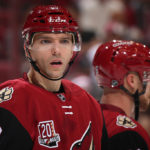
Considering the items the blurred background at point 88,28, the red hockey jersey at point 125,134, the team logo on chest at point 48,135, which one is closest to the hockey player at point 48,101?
the team logo on chest at point 48,135

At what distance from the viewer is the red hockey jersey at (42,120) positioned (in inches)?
67.0

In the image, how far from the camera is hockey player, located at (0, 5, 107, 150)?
1.72 meters

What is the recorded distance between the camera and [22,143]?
1.70 meters

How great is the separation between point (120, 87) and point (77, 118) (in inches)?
20.7

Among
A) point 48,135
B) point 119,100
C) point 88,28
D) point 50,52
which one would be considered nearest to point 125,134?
point 119,100

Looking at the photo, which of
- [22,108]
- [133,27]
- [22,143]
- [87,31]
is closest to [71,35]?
[22,108]

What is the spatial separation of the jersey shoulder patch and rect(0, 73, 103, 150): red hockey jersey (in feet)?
0.76

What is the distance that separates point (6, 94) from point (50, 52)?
298 millimetres

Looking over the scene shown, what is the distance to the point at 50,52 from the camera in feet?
6.08

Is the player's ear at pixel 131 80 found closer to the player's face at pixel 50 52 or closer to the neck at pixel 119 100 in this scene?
the neck at pixel 119 100

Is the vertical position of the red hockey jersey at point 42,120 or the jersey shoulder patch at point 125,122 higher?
the red hockey jersey at point 42,120

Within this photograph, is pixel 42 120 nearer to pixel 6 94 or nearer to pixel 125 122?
pixel 6 94

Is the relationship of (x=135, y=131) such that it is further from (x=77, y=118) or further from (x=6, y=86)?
(x=6, y=86)

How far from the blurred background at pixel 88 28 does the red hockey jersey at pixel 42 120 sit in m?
1.96
